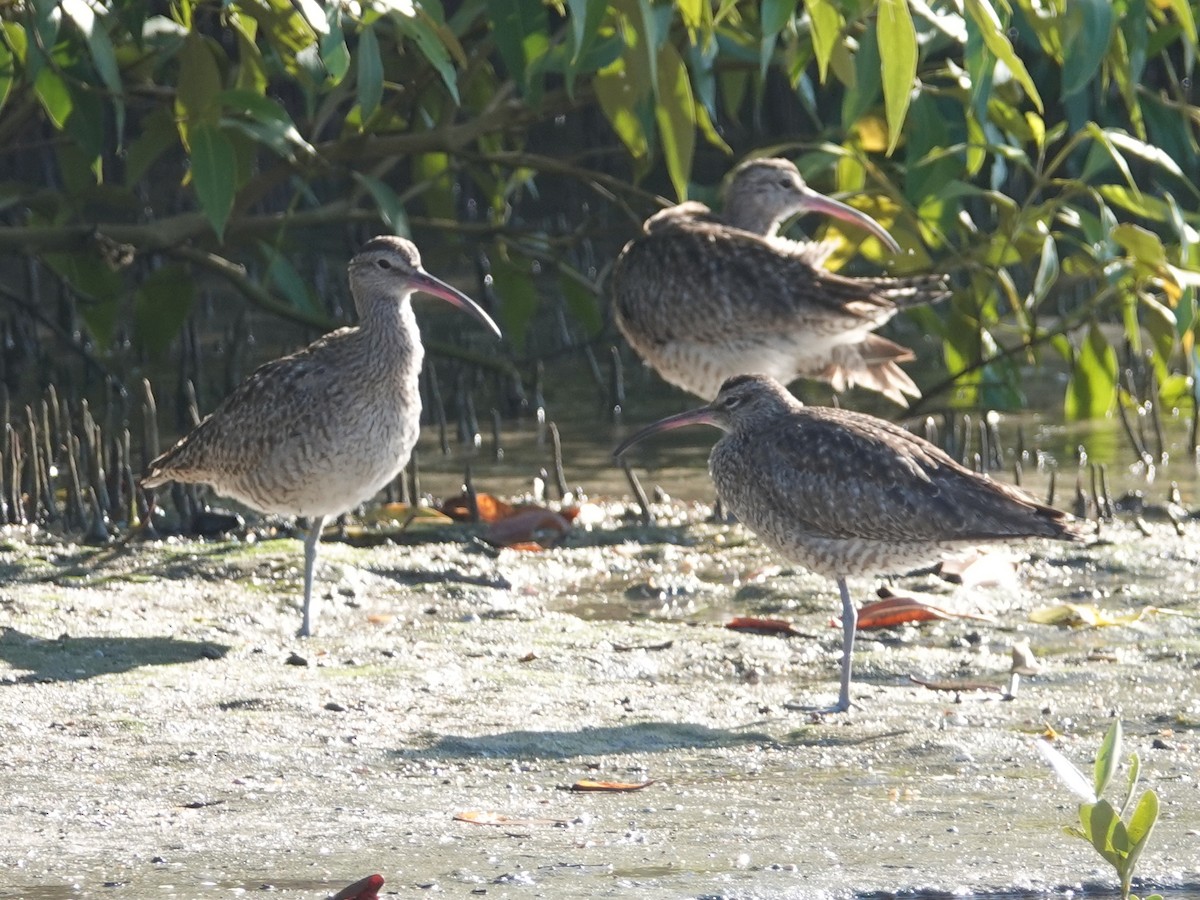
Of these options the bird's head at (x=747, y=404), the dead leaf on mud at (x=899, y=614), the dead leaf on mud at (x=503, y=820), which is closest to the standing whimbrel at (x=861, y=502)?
the bird's head at (x=747, y=404)

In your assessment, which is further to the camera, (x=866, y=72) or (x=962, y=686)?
(x=866, y=72)

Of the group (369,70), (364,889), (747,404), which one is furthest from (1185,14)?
(364,889)

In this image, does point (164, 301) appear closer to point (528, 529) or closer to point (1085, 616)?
point (528, 529)

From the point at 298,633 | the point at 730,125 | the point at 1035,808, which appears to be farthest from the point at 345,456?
the point at 730,125

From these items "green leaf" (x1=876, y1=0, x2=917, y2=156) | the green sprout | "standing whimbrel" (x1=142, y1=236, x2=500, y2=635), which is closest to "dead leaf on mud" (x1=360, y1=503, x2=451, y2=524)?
"standing whimbrel" (x1=142, y1=236, x2=500, y2=635)

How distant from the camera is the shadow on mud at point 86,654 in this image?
586 cm

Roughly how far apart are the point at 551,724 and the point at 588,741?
0.19 m

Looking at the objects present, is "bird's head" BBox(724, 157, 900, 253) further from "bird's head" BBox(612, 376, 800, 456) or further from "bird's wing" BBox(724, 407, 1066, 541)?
"bird's wing" BBox(724, 407, 1066, 541)

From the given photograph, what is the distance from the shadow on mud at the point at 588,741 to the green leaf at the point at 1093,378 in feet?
14.1

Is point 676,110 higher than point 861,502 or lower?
higher

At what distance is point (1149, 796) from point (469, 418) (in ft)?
24.3

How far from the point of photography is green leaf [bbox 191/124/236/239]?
23.1 ft

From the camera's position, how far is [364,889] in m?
3.86

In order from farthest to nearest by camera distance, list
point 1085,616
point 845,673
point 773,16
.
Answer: point 1085,616, point 845,673, point 773,16
